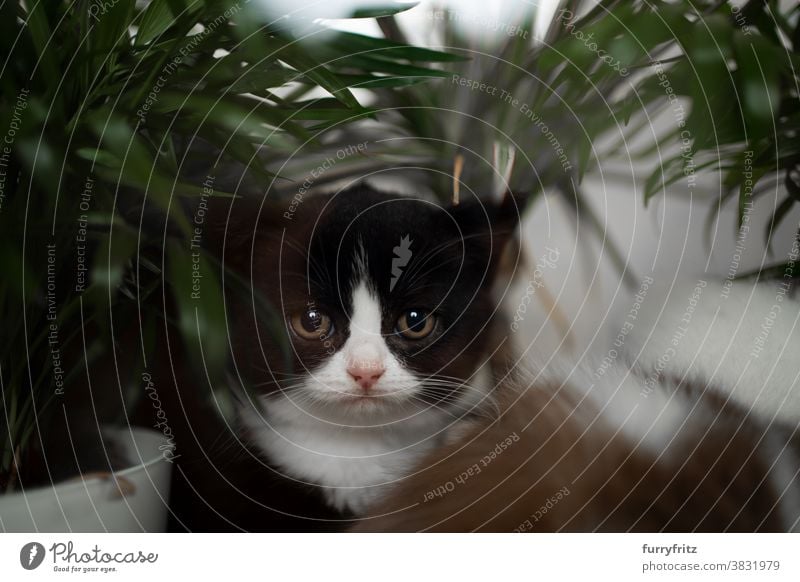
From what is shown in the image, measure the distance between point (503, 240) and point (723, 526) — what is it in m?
0.27

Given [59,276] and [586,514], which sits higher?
[59,276]

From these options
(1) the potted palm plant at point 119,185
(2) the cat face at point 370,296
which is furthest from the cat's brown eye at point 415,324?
(1) the potted palm plant at point 119,185

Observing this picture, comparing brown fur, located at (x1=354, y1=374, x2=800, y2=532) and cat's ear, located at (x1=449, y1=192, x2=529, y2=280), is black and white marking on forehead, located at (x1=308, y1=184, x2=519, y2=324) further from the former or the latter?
brown fur, located at (x1=354, y1=374, x2=800, y2=532)

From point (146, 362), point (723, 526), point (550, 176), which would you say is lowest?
point (723, 526)

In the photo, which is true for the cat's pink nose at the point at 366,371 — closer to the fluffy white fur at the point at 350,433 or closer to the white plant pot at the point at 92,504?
the fluffy white fur at the point at 350,433

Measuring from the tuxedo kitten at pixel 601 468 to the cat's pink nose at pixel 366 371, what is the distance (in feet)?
0.26

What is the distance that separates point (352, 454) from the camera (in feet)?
1.58

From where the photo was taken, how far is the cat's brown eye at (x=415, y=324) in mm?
468

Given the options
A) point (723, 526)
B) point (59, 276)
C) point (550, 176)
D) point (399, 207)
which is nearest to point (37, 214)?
point (59, 276)

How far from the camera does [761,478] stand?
48cm

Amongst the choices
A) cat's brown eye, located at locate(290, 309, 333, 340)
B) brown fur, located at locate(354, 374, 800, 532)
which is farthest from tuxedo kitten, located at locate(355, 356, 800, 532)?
cat's brown eye, located at locate(290, 309, 333, 340)

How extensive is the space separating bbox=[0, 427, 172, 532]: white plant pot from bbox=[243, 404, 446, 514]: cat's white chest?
0.09 m

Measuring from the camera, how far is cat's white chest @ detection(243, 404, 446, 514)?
48 centimetres

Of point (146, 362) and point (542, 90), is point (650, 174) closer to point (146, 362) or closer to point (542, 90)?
point (542, 90)
